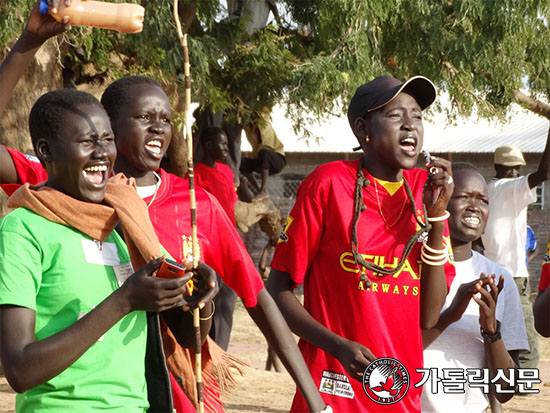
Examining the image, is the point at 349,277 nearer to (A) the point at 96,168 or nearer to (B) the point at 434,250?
(B) the point at 434,250

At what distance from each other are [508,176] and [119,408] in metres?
6.02

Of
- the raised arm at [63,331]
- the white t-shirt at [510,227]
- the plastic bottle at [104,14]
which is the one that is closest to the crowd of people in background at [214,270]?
the raised arm at [63,331]

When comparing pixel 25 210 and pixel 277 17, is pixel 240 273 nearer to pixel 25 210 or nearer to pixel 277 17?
pixel 25 210

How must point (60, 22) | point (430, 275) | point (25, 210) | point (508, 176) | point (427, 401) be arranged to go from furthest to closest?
point (508, 176) < point (427, 401) < point (430, 275) < point (60, 22) < point (25, 210)

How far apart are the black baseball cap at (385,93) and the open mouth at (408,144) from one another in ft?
0.49

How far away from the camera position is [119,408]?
216 centimetres

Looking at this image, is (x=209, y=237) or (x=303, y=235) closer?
(x=209, y=237)

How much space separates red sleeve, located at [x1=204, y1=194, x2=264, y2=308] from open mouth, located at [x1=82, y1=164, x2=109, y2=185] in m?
0.65

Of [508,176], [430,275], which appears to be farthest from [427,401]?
[508,176]

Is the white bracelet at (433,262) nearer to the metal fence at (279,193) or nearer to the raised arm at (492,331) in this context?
the raised arm at (492,331)

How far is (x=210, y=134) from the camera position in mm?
8000

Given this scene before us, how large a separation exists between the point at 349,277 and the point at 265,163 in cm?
674

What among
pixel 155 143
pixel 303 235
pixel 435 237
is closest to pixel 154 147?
pixel 155 143

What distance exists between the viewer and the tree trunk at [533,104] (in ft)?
31.3
